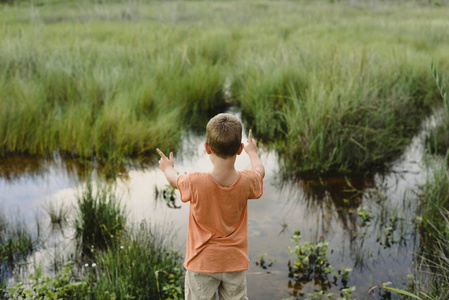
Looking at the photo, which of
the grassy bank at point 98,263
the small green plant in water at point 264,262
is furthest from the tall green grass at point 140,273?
the small green plant in water at point 264,262

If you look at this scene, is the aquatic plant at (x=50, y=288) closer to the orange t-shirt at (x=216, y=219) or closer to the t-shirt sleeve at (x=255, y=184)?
the orange t-shirt at (x=216, y=219)

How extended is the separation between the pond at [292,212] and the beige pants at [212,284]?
104 centimetres

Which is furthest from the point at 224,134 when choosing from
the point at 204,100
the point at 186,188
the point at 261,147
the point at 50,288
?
the point at 204,100

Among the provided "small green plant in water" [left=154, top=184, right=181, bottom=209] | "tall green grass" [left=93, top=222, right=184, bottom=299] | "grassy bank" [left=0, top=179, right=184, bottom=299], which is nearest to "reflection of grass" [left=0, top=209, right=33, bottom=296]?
"grassy bank" [left=0, top=179, right=184, bottom=299]

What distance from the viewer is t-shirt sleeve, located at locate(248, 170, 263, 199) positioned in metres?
2.14

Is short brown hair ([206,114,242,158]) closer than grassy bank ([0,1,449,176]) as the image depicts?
Yes

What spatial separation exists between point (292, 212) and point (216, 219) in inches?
93.6

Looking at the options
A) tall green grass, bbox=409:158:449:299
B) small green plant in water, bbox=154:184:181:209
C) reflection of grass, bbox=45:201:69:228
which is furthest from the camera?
small green plant in water, bbox=154:184:181:209

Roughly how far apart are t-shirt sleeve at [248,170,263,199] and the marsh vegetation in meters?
1.00

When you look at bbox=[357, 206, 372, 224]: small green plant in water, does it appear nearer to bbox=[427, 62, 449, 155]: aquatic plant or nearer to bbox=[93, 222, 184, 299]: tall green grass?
bbox=[93, 222, 184, 299]: tall green grass

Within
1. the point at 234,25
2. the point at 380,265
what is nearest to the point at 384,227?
the point at 380,265

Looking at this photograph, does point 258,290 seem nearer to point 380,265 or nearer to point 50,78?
point 380,265

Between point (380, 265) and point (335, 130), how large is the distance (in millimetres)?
2168

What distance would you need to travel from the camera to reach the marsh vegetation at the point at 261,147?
3.30 metres
